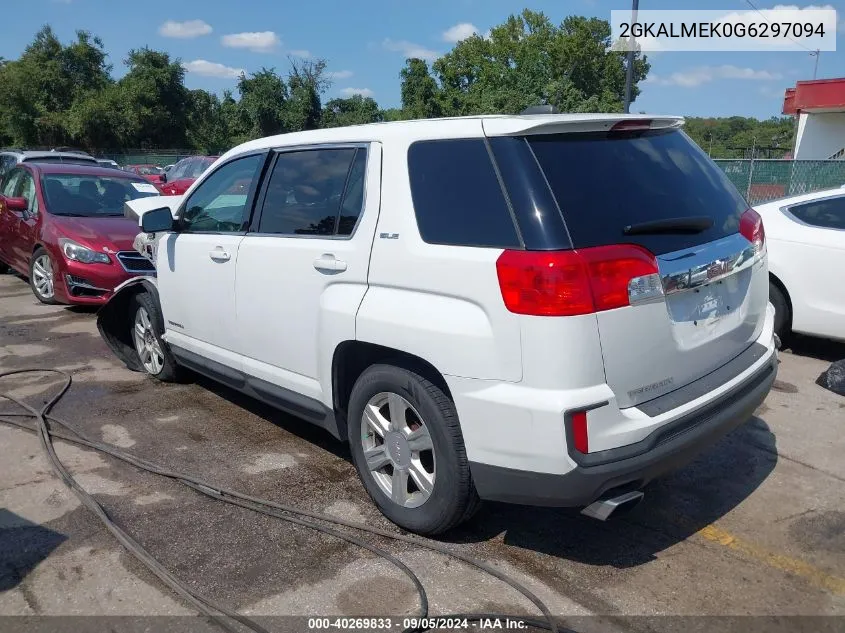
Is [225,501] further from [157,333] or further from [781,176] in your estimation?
[781,176]

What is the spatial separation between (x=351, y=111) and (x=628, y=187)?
215 feet

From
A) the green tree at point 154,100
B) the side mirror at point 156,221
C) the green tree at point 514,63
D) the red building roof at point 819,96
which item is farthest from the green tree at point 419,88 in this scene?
the side mirror at point 156,221

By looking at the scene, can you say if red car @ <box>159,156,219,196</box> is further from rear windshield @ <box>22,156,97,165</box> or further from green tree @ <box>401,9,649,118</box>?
green tree @ <box>401,9,649,118</box>

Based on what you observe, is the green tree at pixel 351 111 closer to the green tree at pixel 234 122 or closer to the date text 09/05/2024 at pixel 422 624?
the green tree at pixel 234 122

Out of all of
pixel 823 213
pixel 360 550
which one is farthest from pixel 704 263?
pixel 823 213

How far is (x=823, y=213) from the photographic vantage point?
6.23 meters

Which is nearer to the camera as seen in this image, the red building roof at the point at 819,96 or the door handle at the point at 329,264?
the door handle at the point at 329,264

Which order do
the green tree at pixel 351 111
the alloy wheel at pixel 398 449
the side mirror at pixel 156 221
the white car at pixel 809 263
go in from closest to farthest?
the alloy wheel at pixel 398 449 < the side mirror at pixel 156 221 < the white car at pixel 809 263 < the green tree at pixel 351 111

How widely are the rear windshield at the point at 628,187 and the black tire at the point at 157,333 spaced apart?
3633 millimetres

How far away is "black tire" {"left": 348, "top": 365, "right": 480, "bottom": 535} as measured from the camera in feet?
10.00

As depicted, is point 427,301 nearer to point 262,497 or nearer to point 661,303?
point 661,303

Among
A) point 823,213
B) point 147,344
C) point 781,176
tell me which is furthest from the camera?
point 781,176

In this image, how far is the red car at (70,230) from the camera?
8000 millimetres

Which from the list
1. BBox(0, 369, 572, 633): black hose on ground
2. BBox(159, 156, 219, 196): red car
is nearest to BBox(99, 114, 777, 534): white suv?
BBox(0, 369, 572, 633): black hose on ground
